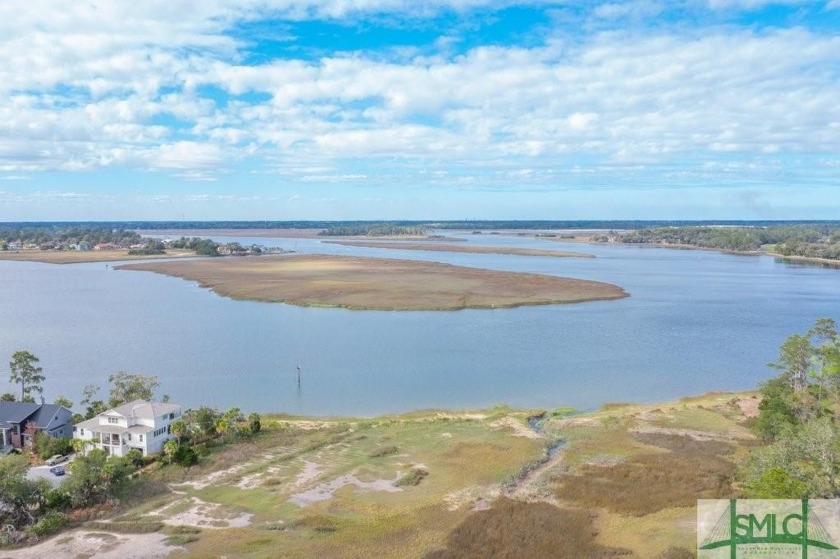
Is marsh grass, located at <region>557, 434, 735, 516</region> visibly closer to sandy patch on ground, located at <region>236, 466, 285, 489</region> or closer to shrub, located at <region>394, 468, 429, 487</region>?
shrub, located at <region>394, 468, 429, 487</region>

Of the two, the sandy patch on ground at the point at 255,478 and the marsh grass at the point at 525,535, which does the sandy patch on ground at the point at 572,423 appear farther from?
the sandy patch on ground at the point at 255,478

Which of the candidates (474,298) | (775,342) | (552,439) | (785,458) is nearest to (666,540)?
(785,458)

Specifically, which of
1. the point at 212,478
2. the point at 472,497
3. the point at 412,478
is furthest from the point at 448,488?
the point at 212,478

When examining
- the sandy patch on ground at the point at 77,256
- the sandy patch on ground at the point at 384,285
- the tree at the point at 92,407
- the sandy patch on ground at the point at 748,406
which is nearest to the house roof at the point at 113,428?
the tree at the point at 92,407

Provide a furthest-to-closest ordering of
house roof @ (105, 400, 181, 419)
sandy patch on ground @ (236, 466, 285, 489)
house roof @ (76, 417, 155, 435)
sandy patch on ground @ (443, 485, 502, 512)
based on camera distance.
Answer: house roof @ (105, 400, 181, 419) < house roof @ (76, 417, 155, 435) < sandy patch on ground @ (236, 466, 285, 489) < sandy patch on ground @ (443, 485, 502, 512)

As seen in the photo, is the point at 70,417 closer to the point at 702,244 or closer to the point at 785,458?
the point at 785,458

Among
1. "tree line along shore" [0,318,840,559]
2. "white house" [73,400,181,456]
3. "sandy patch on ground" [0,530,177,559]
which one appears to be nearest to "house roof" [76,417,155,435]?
"white house" [73,400,181,456]
